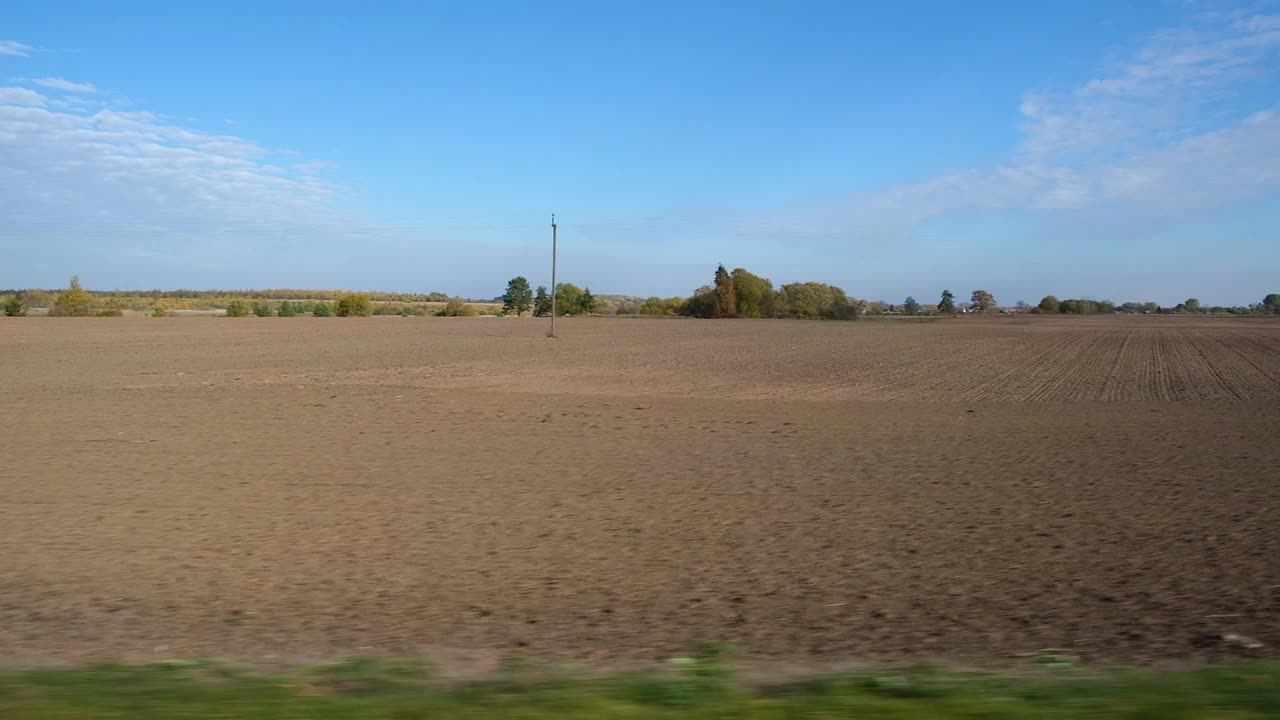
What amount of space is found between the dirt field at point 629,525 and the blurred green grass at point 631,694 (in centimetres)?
81

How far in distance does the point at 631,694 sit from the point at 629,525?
5.56 metres

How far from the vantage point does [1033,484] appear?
12898 millimetres

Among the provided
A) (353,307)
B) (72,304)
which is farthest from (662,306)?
(72,304)

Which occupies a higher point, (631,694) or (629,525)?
(631,694)

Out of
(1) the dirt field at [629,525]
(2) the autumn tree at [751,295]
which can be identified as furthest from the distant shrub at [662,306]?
(1) the dirt field at [629,525]

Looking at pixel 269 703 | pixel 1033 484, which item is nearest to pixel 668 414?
pixel 1033 484

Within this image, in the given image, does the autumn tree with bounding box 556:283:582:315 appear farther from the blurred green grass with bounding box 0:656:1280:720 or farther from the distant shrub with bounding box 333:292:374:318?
the blurred green grass with bounding box 0:656:1280:720

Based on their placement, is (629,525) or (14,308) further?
(14,308)

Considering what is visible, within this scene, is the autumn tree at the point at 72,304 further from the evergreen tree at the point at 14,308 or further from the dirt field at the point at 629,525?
the dirt field at the point at 629,525

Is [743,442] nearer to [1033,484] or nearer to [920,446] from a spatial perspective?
[920,446]

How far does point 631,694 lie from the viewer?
16.7 ft

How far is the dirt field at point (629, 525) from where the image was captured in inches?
275

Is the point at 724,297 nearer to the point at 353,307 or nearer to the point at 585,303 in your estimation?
the point at 585,303

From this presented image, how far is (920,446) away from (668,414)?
6370 mm
